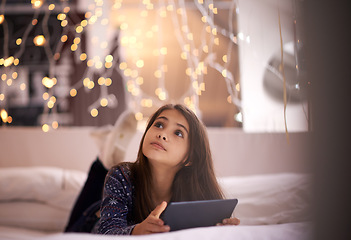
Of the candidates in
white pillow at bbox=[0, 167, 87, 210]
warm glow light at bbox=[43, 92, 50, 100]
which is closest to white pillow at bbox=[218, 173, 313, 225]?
white pillow at bbox=[0, 167, 87, 210]

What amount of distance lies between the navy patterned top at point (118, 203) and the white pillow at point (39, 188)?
0.58 meters

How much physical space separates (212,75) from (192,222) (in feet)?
4.69

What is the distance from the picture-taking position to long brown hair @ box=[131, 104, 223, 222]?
3.20 feet

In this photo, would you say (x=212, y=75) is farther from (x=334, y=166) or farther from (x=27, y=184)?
(x=334, y=166)

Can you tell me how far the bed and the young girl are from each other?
0.16m

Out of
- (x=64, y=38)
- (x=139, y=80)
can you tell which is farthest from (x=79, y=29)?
(x=139, y=80)

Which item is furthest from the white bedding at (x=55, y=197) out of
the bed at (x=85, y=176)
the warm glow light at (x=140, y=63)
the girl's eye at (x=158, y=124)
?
the warm glow light at (x=140, y=63)

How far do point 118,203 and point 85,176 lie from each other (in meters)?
0.73

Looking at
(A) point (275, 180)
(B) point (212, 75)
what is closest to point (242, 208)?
(A) point (275, 180)

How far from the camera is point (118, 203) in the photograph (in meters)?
0.92

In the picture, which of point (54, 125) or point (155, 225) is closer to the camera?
point (155, 225)

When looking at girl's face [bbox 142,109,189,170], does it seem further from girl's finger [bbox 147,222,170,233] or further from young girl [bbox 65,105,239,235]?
girl's finger [bbox 147,222,170,233]

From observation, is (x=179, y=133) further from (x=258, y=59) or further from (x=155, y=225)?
(x=258, y=59)

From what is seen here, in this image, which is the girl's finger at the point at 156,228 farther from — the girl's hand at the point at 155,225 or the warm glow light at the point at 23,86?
the warm glow light at the point at 23,86
